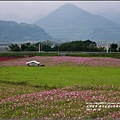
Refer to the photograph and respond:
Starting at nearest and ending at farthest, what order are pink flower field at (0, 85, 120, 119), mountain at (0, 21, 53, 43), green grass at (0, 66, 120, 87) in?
pink flower field at (0, 85, 120, 119) → green grass at (0, 66, 120, 87) → mountain at (0, 21, 53, 43)

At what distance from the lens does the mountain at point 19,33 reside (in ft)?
531

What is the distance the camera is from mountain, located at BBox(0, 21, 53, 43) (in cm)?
16198

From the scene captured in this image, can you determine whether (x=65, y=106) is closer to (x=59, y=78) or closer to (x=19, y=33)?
(x=59, y=78)

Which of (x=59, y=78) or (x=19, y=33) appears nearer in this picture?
(x=59, y=78)

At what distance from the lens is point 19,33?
571 feet

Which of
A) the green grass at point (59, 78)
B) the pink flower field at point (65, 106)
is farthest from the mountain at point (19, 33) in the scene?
the pink flower field at point (65, 106)

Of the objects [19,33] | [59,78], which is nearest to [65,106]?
[59,78]

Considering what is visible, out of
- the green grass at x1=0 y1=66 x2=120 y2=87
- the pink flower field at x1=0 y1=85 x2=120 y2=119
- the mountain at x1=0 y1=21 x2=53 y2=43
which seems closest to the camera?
the pink flower field at x1=0 y1=85 x2=120 y2=119

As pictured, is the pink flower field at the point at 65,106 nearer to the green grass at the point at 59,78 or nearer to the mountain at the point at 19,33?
the green grass at the point at 59,78

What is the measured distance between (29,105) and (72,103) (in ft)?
4.48

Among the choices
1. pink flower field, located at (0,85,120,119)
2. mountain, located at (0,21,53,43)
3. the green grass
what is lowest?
the green grass

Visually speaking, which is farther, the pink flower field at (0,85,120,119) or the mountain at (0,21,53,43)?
the mountain at (0,21,53,43)

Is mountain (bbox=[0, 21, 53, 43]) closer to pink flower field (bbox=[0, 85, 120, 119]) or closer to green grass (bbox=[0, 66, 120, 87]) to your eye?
green grass (bbox=[0, 66, 120, 87])

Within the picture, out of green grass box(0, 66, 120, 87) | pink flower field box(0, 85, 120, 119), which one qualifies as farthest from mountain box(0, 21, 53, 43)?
pink flower field box(0, 85, 120, 119)
